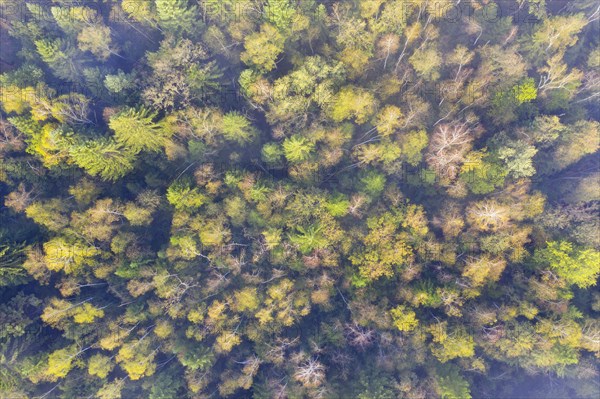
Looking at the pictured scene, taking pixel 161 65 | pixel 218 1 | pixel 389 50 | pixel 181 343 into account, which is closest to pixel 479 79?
pixel 389 50

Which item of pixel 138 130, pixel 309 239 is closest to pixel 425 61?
pixel 309 239

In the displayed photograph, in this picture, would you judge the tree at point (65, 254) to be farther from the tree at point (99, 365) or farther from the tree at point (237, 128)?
the tree at point (237, 128)

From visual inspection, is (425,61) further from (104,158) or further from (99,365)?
(99,365)

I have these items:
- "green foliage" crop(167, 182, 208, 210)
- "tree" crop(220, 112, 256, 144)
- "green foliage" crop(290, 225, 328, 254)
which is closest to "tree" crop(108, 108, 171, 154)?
"green foliage" crop(167, 182, 208, 210)

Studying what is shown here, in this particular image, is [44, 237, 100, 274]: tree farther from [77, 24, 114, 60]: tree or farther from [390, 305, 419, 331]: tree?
[390, 305, 419, 331]: tree

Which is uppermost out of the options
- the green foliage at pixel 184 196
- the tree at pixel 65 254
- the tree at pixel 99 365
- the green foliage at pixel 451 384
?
the green foliage at pixel 184 196

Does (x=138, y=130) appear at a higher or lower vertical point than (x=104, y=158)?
higher

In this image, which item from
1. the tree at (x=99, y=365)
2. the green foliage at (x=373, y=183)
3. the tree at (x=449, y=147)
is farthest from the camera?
the green foliage at (x=373, y=183)

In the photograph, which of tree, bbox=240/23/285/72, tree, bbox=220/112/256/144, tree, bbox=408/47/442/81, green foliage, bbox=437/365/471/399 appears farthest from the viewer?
tree, bbox=408/47/442/81

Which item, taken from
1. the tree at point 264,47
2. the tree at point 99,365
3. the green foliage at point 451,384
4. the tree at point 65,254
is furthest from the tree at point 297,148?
the tree at point 99,365
